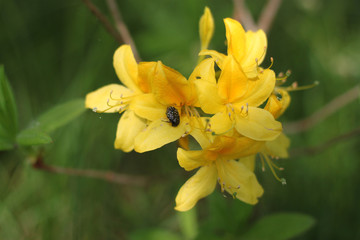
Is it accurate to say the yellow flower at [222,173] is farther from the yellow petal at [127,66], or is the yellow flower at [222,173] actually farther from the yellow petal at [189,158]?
the yellow petal at [127,66]

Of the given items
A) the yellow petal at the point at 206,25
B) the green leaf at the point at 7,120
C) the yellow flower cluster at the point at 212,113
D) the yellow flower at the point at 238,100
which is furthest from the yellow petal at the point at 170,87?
the green leaf at the point at 7,120

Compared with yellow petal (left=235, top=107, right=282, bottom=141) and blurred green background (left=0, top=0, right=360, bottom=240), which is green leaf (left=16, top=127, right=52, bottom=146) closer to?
blurred green background (left=0, top=0, right=360, bottom=240)

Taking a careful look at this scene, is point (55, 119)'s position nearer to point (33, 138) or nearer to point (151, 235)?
point (33, 138)

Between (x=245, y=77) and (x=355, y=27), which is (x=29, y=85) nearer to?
(x=245, y=77)

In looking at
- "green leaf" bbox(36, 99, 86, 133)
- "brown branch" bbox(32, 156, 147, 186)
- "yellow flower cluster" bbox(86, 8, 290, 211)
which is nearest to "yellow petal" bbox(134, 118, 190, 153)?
"yellow flower cluster" bbox(86, 8, 290, 211)

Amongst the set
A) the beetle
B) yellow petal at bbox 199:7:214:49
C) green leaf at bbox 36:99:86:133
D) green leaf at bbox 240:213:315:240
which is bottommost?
green leaf at bbox 240:213:315:240

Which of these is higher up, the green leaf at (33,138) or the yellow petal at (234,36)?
the yellow petal at (234,36)

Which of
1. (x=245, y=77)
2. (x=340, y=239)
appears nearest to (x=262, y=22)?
(x=245, y=77)
